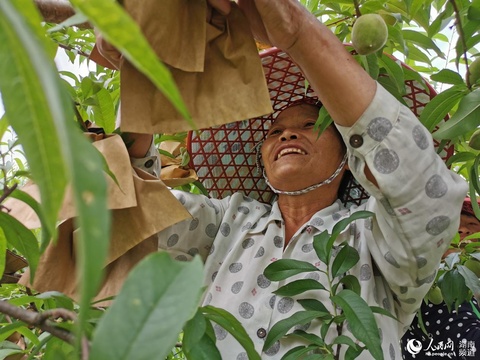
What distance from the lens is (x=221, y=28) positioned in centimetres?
86

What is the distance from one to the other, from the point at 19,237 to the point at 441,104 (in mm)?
653

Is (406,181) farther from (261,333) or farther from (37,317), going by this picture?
(37,317)

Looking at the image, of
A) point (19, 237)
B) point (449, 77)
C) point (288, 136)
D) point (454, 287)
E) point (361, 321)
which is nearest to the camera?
point (19, 237)

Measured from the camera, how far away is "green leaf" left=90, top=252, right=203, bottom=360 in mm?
275

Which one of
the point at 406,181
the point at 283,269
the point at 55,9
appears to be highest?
the point at 55,9

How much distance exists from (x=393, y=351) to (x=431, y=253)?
20cm

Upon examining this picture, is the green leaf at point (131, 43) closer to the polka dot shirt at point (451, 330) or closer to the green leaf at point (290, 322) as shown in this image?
the green leaf at point (290, 322)

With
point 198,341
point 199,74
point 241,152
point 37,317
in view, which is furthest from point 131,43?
point 241,152

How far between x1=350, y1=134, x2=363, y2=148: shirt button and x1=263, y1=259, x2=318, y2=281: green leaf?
20cm

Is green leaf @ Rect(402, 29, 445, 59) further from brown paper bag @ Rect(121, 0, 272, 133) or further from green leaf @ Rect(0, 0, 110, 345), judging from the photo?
green leaf @ Rect(0, 0, 110, 345)

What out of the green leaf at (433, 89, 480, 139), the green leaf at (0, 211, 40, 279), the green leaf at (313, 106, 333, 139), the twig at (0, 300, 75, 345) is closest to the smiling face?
the green leaf at (313, 106, 333, 139)

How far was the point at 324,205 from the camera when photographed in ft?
4.36

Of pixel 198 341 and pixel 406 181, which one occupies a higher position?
pixel 406 181

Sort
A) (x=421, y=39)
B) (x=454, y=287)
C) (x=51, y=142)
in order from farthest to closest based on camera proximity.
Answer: (x=454, y=287), (x=421, y=39), (x=51, y=142)
